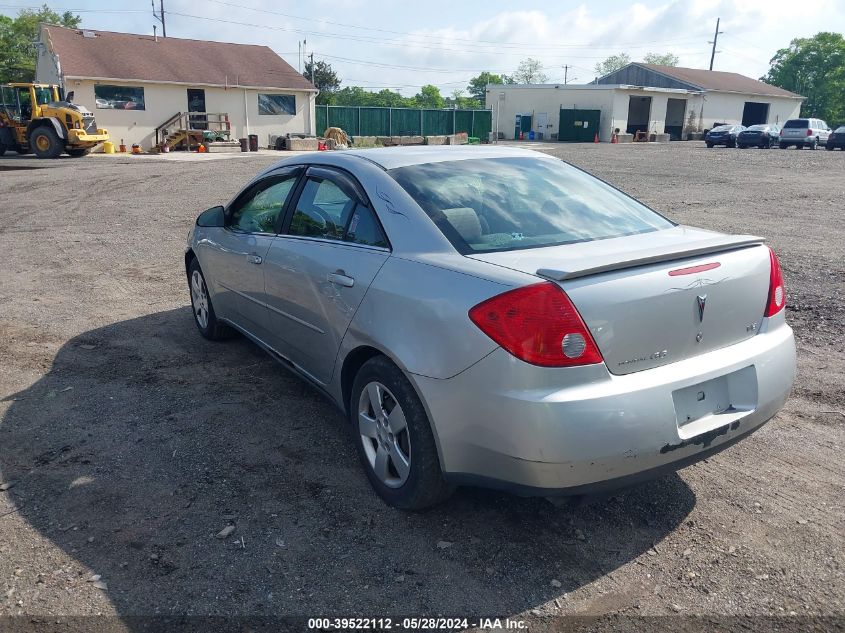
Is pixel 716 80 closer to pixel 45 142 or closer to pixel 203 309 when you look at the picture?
pixel 45 142

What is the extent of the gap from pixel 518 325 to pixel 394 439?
960mm

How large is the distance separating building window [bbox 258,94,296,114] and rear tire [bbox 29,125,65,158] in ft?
43.2

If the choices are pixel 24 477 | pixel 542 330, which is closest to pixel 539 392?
pixel 542 330

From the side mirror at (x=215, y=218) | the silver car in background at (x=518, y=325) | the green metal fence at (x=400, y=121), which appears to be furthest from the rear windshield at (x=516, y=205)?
the green metal fence at (x=400, y=121)

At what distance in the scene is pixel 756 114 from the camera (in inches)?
2616

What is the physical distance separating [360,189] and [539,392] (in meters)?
1.66

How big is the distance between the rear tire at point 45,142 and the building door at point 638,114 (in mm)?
43850

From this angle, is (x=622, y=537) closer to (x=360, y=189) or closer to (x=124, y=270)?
(x=360, y=189)

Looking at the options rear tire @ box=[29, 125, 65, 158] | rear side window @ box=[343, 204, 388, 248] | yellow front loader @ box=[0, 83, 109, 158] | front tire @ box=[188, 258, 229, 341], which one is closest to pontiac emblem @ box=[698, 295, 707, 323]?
rear side window @ box=[343, 204, 388, 248]

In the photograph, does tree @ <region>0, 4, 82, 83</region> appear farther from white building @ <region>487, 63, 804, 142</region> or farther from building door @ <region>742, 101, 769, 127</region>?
building door @ <region>742, 101, 769, 127</region>

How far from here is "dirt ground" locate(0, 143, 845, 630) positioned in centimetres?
279

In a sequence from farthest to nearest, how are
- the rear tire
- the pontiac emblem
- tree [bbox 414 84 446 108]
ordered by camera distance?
tree [bbox 414 84 446 108] → the rear tire → the pontiac emblem

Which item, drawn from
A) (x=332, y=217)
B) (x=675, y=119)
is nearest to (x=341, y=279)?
(x=332, y=217)

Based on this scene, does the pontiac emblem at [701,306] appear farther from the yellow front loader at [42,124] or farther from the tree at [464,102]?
the tree at [464,102]
